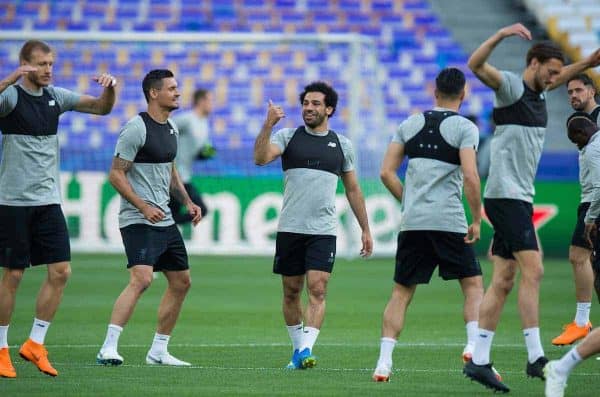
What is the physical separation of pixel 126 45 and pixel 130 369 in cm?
1587

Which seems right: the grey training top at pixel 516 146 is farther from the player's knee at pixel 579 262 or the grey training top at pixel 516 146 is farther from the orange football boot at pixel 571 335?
the player's knee at pixel 579 262

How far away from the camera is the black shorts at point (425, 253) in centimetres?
925

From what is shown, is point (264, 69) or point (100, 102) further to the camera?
point (264, 69)

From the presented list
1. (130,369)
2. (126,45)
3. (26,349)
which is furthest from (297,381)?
(126,45)

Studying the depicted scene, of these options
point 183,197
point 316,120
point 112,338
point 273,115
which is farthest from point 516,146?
point 112,338

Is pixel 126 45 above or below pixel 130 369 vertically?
above

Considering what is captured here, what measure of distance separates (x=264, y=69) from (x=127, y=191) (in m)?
17.5

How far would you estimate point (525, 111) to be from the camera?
355 inches

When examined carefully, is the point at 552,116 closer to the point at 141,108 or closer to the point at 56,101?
the point at 141,108

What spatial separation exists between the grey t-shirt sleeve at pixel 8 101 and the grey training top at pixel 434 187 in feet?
9.46

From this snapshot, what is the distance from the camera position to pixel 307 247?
10383mm

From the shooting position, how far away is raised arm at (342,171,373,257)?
10461mm

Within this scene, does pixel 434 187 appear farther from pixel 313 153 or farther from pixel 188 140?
pixel 188 140

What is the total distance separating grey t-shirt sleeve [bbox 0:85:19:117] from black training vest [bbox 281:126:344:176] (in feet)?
7.25
